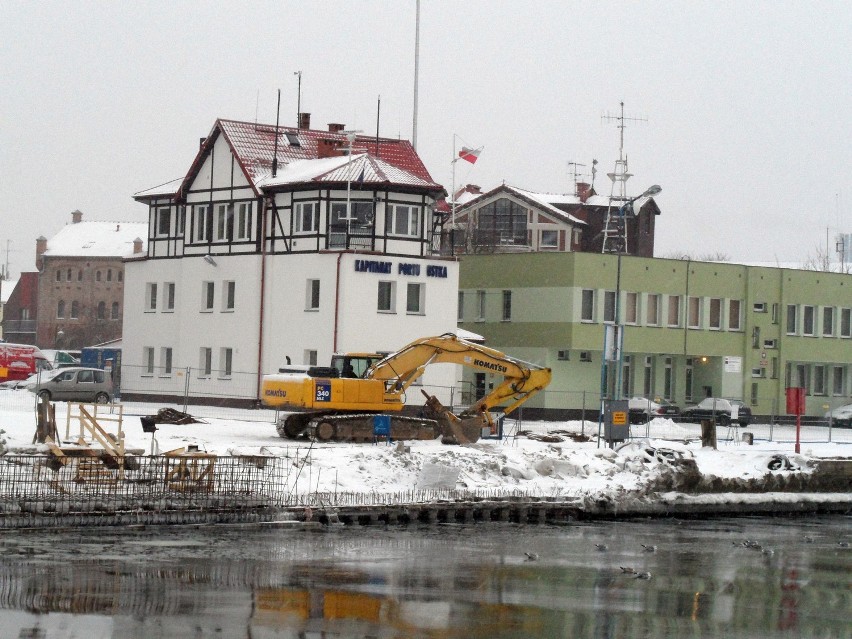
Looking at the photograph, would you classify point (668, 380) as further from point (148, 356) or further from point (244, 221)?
point (148, 356)

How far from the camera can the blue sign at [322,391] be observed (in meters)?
38.5

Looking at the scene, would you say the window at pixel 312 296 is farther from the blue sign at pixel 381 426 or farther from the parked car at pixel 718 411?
the blue sign at pixel 381 426

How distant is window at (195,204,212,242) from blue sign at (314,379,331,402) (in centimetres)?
2361

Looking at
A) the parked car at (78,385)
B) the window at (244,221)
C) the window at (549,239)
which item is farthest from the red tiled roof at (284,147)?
the window at (549,239)

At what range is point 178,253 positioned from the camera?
62312 mm

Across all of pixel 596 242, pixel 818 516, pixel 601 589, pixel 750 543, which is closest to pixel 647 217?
pixel 596 242

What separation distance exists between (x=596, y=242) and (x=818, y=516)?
192 ft

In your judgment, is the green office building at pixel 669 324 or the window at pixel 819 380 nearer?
the green office building at pixel 669 324

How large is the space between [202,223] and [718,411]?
79.7 feet

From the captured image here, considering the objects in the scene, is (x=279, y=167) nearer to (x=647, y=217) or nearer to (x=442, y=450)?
(x=442, y=450)

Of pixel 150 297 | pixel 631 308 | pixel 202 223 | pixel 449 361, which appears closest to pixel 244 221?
pixel 202 223

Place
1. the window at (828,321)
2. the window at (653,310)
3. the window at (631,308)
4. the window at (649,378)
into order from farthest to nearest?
the window at (828,321)
the window at (649,378)
the window at (653,310)
the window at (631,308)

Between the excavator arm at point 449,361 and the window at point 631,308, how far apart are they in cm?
2488

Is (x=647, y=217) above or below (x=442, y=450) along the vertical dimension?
above
